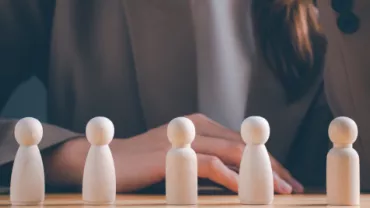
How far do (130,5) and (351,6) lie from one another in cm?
35

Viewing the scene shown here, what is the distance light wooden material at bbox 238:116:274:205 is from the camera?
Answer: 791 millimetres

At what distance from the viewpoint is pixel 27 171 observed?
79cm

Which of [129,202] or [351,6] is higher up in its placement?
[351,6]

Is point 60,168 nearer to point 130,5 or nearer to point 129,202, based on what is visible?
point 129,202

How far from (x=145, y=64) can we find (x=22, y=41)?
0.19m

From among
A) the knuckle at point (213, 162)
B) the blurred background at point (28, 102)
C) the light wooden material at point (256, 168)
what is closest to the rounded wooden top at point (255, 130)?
the light wooden material at point (256, 168)

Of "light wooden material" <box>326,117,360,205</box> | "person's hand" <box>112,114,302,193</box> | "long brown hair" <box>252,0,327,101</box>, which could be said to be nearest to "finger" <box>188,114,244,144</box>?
"person's hand" <box>112,114,302,193</box>

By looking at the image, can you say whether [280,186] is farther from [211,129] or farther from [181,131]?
[181,131]

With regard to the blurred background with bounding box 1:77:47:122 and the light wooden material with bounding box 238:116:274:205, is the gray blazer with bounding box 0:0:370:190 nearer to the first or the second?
the blurred background with bounding box 1:77:47:122

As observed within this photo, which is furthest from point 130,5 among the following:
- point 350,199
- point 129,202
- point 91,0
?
point 350,199

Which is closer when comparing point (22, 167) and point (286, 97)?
point (22, 167)

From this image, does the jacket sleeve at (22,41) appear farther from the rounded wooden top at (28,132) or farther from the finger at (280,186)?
the finger at (280,186)

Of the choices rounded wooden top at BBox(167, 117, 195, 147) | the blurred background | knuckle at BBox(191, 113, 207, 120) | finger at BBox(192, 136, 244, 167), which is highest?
the blurred background

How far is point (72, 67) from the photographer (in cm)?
99
